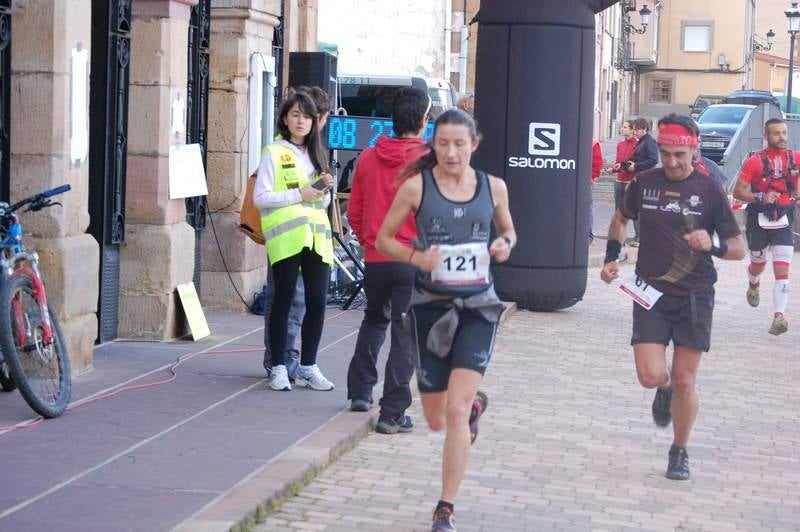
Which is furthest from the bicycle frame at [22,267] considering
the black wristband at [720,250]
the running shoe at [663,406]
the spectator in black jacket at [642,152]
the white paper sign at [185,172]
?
the spectator in black jacket at [642,152]

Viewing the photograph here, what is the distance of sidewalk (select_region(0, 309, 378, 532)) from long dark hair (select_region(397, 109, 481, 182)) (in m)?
1.44

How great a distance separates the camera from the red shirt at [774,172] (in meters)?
13.1

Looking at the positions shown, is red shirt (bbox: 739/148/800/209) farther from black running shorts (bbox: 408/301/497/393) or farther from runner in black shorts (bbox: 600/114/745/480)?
black running shorts (bbox: 408/301/497/393)

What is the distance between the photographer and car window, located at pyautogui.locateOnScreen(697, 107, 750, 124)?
41.8m

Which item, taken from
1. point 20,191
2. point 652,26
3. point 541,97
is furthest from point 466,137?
point 652,26

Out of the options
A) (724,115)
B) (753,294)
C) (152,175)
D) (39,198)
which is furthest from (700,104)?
(39,198)

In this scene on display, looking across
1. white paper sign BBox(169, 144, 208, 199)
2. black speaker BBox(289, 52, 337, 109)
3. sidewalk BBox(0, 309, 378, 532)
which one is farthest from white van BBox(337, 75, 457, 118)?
sidewalk BBox(0, 309, 378, 532)

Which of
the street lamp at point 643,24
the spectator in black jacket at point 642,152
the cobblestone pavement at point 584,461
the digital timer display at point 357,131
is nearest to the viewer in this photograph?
the cobblestone pavement at point 584,461

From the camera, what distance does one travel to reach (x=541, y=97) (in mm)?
13281

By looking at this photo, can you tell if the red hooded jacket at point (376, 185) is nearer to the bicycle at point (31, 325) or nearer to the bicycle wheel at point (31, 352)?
the bicycle at point (31, 325)

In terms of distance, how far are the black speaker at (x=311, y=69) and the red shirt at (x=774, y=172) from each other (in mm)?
3794

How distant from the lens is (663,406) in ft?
24.6

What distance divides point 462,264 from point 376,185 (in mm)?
1931

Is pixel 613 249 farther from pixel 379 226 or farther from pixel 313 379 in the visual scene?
pixel 313 379
